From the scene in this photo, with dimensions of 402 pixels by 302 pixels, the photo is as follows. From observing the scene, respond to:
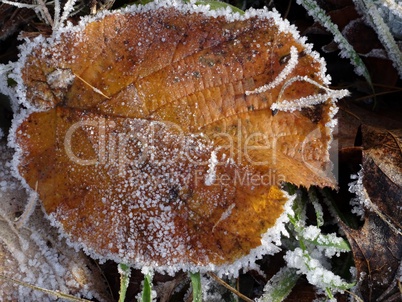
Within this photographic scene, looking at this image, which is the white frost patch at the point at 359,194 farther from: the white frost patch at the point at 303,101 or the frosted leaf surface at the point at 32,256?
the frosted leaf surface at the point at 32,256

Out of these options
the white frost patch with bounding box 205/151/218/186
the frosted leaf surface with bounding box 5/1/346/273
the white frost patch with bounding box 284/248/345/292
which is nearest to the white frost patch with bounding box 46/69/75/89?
the frosted leaf surface with bounding box 5/1/346/273

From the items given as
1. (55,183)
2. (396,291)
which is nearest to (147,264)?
(55,183)

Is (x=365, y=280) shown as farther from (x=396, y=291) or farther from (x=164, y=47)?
(x=164, y=47)

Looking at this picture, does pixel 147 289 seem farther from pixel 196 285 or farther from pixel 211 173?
pixel 211 173


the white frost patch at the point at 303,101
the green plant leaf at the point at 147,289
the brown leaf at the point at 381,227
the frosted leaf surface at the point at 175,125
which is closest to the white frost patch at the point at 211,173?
the frosted leaf surface at the point at 175,125

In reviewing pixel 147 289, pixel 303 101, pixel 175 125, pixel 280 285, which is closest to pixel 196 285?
pixel 147 289

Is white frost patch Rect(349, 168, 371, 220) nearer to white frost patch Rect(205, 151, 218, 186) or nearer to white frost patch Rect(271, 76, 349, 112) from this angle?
white frost patch Rect(271, 76, 349, 112)
